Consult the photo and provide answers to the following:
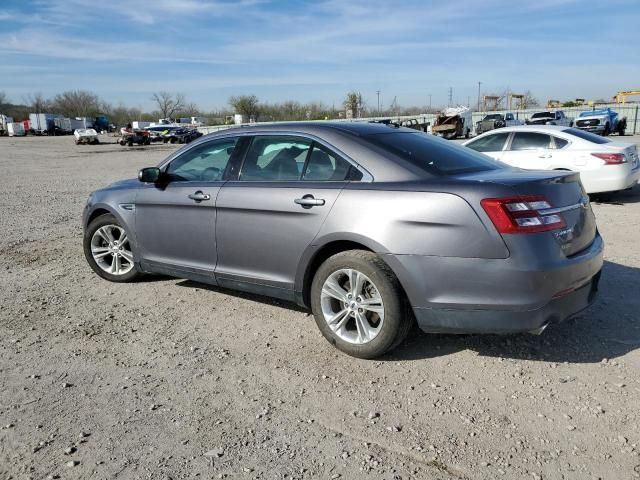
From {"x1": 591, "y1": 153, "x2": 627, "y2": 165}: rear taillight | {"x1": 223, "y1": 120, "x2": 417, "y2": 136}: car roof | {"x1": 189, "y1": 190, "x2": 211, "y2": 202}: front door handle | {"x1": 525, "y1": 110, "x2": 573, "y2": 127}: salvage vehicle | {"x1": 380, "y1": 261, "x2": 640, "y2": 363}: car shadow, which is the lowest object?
{"x1": 380, "y1": 261, "x2": 640, "y2": 363}: car shadow

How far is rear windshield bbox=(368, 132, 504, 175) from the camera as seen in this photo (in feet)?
12.4

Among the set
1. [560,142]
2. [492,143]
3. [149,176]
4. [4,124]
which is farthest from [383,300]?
[4,124]

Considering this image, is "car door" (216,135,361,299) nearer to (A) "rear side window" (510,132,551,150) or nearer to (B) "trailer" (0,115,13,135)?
(A) "rear side window" (510,132,551,150)

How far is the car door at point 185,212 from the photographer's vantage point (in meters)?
4.58

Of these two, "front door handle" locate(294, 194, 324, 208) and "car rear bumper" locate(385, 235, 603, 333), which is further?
"front door handle" locate(294, 194, 324, 208)

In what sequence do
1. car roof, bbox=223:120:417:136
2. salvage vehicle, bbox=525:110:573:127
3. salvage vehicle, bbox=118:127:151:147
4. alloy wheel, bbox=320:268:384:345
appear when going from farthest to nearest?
salvage vehicle, bbox=118:127:151:147 < salvage vehicle, bbox=525:110:573:127 < car roof, bbox=223:120:417:136 < alloy wheel, bbox=320:268:384:345

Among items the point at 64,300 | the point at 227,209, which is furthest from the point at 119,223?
the point at 227,209

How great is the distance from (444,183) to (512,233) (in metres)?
0.53

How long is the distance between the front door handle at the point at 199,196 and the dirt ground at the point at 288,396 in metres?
1.00

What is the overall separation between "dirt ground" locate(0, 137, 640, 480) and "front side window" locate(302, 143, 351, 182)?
123 centimetres

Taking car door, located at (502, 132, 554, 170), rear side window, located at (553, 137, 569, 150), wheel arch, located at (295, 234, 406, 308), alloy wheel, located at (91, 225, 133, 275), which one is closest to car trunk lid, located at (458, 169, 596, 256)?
wheel arch, located at (295, 234, 406, 308)

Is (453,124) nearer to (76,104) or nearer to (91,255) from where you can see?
(91,255)

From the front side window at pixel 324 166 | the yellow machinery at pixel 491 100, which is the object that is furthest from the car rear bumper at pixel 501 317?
the yellow machinery at pixel 491 100

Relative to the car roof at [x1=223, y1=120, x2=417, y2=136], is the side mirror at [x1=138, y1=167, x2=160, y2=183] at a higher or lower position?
lower
